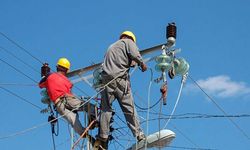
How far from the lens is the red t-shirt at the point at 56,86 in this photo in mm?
13102

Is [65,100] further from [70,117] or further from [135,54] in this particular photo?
[135,54]

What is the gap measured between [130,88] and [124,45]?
753mm

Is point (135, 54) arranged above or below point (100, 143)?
above

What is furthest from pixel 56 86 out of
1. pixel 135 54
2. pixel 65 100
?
pixel 135 54

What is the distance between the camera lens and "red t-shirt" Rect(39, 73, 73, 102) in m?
13.1

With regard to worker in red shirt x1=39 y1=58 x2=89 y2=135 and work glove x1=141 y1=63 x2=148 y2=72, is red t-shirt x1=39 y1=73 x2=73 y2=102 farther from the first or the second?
work glove x1=141 y1=63 x2=148 y2=72

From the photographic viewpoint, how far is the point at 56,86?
43.1 ft

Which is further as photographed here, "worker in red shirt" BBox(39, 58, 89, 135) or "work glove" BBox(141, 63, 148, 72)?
"worker in red shirt" BBox(39, 58, 89, 135)

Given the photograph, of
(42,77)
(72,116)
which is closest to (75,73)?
(42,77)

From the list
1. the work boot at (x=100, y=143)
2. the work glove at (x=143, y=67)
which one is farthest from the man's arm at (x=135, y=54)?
the work boot at (x=100, y=143)

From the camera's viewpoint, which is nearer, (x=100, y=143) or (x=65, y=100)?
(x=100, y=143)

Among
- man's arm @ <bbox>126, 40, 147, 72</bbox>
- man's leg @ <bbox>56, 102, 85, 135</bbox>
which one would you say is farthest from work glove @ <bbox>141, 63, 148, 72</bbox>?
man's leg @ <bbox>56, 102, 85, 135</bbox>

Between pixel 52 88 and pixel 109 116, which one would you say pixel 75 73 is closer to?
pixel 52 88

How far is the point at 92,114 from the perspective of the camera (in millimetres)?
12961
